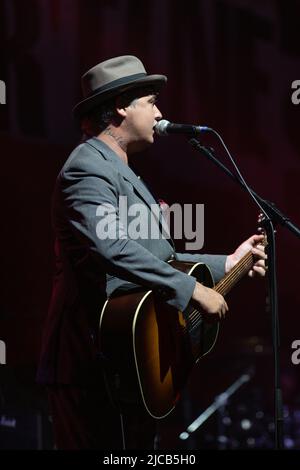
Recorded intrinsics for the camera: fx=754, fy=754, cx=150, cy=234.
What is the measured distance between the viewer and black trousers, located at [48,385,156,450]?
274 centimetres

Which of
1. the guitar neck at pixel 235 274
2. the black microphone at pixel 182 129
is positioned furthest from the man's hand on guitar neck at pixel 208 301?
the black microphone at pixel 182 129

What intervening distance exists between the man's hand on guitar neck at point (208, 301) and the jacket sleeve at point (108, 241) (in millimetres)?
40

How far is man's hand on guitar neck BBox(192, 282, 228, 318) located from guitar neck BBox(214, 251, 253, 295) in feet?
0.95

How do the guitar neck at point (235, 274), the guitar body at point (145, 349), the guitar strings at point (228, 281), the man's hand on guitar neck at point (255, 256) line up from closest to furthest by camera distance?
1. the guitar body at point (145, 349)
2. the guitar strings at point (228, 281)
3. the guitar neck at point (235, 274)
4. the man's hand on guitar neck at point (255, 256)

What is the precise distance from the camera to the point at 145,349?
271 centimetres

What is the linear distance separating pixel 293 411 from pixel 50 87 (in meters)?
3.42

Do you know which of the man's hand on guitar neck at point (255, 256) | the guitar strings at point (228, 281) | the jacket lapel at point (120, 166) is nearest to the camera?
the jacket lapel at point (120, 166)

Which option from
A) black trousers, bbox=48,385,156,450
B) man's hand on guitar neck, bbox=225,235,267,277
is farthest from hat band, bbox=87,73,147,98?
black trousers, bbox=48,385,156,450

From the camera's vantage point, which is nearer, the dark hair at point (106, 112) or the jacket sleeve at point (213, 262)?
the dark hair at point (106, 112)

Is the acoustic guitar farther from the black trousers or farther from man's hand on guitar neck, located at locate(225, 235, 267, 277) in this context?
man's hand on guitar neck, located at locate(225, 235, 267, 277)

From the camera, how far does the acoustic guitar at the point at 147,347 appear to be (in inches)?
105

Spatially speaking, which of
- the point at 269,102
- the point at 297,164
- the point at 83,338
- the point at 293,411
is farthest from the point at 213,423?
the point at 83,338

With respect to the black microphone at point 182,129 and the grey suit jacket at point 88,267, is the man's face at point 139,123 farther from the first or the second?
the grey suit jacket at point 88,267

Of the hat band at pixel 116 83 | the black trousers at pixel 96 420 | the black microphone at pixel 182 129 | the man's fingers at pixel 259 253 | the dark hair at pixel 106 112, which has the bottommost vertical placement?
the black trousers at pixel 96 420
